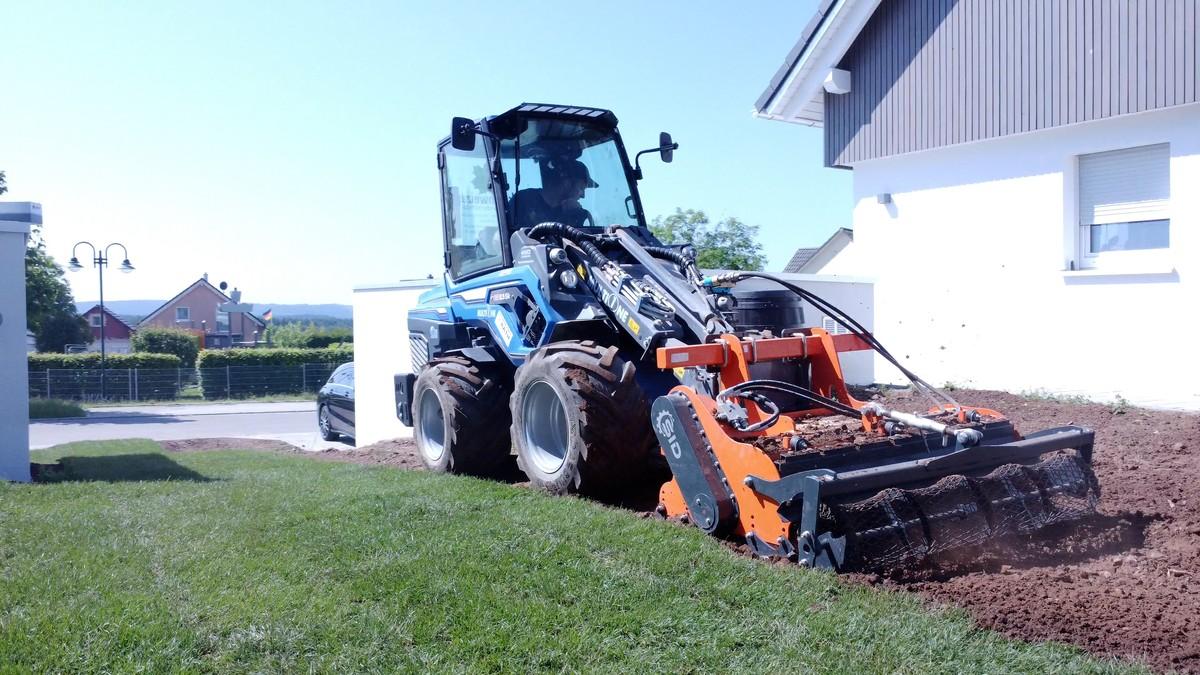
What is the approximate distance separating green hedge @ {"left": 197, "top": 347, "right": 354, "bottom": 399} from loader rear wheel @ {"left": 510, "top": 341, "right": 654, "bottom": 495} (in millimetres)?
34548

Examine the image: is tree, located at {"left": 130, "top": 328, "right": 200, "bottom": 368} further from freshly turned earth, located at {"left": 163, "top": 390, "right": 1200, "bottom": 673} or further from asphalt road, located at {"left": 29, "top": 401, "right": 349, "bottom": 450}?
freshly turned earth, located at {"left": 163, "top": 390, "right": 1200, "bottom": 673}

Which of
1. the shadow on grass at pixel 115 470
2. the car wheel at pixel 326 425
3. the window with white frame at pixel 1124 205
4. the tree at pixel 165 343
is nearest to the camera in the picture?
the shadow on grass at pixel 115 470

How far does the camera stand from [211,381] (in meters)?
39.5

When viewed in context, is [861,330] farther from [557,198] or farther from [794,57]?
[794,57]

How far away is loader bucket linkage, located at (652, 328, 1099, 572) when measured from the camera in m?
5.25

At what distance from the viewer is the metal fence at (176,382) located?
37.6 m

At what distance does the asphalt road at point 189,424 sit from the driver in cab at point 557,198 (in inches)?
468

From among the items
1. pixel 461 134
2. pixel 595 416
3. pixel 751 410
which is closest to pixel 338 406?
pixel 461 134

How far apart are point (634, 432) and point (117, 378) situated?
1440 inches

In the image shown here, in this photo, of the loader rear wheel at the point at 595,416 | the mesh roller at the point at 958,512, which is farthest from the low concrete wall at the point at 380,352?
the mesh roller at the point at 958,512

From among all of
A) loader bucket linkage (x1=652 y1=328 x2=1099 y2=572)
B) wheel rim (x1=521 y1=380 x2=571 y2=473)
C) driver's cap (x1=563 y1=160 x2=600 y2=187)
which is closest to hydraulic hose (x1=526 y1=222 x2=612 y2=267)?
driver's cap (x1=563 y1=160 x2=600 y2=187)

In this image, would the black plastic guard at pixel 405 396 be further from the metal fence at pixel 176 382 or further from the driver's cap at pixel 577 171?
the metal fence at pixel 176 382

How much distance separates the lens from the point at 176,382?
3928cm

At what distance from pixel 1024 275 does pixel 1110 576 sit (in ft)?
28.8
